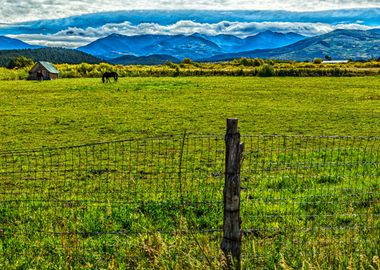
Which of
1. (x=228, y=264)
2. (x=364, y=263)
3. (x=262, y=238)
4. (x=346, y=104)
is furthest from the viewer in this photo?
(x=346, y=104)

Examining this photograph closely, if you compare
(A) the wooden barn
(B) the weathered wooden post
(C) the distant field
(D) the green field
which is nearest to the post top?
(B) the weathered wooden post

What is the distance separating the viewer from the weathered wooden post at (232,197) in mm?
5422

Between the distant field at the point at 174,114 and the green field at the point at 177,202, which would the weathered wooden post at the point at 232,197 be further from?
the distant field at the point at 174,114

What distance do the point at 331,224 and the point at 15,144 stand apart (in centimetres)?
1259

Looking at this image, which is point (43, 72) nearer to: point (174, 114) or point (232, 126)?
point (174, 114)

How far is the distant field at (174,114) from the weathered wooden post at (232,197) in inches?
493

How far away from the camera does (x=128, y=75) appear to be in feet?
213

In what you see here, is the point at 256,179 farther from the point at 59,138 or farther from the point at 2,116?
the point at 2,116

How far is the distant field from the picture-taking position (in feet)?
63.9

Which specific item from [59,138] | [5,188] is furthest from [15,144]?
[5,188]

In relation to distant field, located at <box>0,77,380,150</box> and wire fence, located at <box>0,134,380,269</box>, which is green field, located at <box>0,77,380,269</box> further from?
distant field, located at <box>0,77,380,150</box>

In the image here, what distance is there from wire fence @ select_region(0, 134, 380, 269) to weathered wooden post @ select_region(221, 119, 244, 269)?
0.20m

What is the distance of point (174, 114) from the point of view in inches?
979

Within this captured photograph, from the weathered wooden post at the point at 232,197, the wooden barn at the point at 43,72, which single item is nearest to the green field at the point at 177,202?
the weathered wooden post at the point at 232,197
